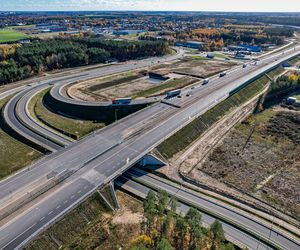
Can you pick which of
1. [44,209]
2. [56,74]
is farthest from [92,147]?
[56,74]

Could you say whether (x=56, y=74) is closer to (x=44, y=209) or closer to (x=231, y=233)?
(x=44, y=209)

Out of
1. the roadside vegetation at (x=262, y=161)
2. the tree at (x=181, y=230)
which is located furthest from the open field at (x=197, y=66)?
the tree at (x=181, y=230)

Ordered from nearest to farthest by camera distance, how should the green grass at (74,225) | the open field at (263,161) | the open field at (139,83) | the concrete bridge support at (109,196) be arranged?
the green grass at (74,225)
the concrete bridge support at (109,196)
the open field at (263,161)
the open field at (139,83)

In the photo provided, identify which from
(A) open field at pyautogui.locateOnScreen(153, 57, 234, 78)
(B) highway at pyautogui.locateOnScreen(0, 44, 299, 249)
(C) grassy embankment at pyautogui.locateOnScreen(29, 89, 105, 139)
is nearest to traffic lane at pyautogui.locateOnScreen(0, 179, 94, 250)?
(B) highway at pyautogui.locateOnScreen(0, 44, 299, 249)

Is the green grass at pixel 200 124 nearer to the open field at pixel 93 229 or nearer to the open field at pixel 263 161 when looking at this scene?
the open field at pixel 263 161

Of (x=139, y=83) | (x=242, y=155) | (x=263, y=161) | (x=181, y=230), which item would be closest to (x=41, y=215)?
(x=181, y=230)

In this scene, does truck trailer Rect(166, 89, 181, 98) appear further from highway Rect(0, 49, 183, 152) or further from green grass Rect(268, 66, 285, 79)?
green grass Rect(268, 66, 285, 79)
